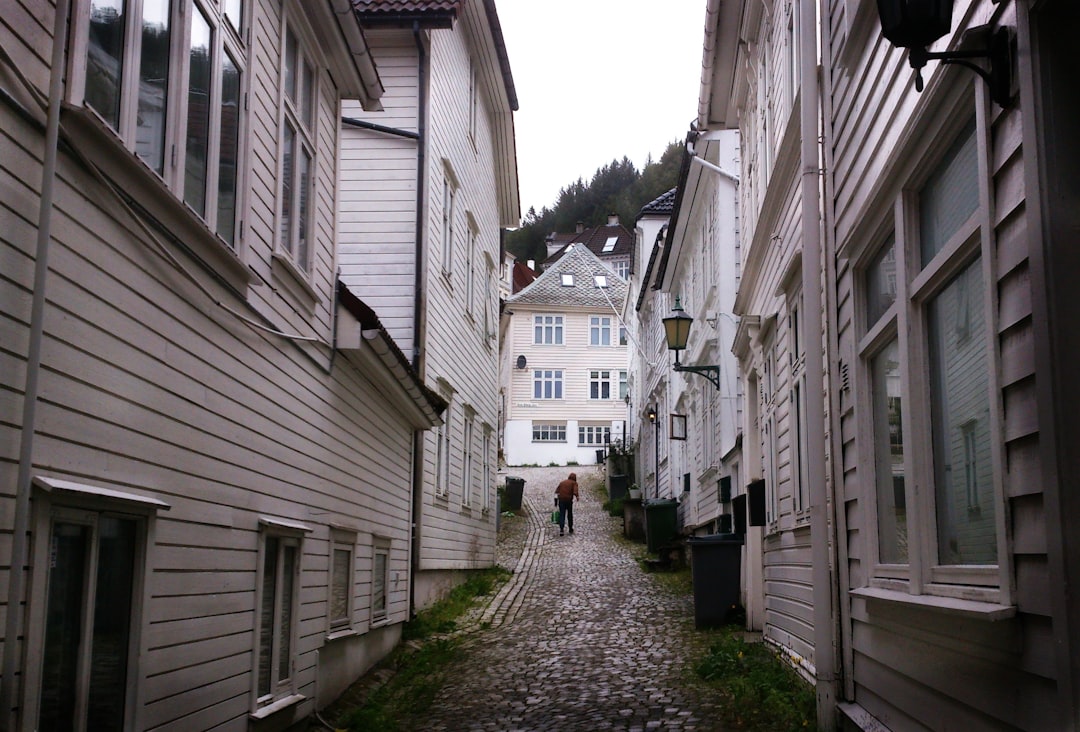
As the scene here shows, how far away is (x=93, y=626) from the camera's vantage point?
192 inches

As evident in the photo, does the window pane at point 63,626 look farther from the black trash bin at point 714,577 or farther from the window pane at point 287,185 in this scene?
the black trash bin at point 714,577

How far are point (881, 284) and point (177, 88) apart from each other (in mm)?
3837

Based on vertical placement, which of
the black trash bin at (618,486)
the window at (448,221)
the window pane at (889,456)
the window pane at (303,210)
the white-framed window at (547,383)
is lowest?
the window pane at (889,456)

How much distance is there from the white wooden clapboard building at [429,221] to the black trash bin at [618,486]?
1704 centimetres

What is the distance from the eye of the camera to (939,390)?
516 centimetres

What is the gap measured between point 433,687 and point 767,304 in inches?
190

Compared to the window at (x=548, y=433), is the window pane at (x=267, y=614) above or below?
below

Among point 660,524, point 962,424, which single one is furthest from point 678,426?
point 962,424

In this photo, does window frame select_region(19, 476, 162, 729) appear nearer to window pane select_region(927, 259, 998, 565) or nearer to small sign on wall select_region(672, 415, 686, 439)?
window pane select_region(927, 259, 998, 565)

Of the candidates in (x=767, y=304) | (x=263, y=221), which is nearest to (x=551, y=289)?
(x=767, y=304)

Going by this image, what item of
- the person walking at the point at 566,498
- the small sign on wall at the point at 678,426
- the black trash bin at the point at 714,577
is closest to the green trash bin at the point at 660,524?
the small sign on wall at the point at 678,426

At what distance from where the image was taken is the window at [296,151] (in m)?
8.24

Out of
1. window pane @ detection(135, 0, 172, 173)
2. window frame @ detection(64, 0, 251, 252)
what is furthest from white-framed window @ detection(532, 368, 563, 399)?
window pane @ detection(135, 0, 172, 173)

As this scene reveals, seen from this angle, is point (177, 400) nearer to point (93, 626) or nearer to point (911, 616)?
point (93, 626)
